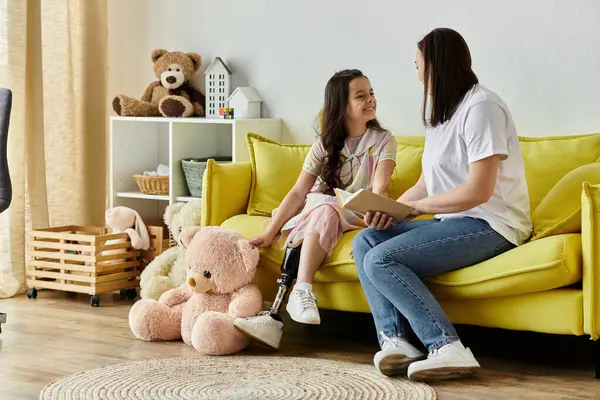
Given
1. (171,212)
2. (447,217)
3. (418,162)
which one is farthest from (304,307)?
(171,212)

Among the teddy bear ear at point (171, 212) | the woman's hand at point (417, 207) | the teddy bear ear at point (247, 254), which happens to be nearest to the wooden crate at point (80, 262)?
the teddy bear ear at point (171, 212)

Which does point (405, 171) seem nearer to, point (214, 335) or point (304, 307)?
point (304, 307)

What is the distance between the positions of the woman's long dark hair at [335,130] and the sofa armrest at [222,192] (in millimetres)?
417

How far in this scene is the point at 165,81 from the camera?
4.05 metres

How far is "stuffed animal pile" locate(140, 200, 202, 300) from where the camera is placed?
11.5 ft

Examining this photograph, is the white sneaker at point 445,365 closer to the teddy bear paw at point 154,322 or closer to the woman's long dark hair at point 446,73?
the woman's long dark hair at point 446,73

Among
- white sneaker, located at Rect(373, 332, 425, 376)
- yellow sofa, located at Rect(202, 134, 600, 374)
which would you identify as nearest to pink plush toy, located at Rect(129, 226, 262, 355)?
yellow sofa, located at Rect(202, 134, 600, 374)

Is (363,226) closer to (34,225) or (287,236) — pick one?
(287,236)

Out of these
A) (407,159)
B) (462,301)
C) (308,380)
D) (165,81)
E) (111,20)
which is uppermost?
(111,20)

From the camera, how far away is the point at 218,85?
4.05 meters

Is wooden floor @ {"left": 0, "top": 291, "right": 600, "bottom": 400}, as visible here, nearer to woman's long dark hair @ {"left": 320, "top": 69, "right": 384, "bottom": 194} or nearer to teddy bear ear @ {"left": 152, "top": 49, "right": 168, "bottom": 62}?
woman's long dark hair @ {"left": 320, "top": 69, "right": 384, "bottom": 194}

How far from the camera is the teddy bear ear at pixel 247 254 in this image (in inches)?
117

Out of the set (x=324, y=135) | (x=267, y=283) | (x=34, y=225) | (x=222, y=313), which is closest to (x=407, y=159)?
(x=324, y=135)

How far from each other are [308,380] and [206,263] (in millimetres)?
611
